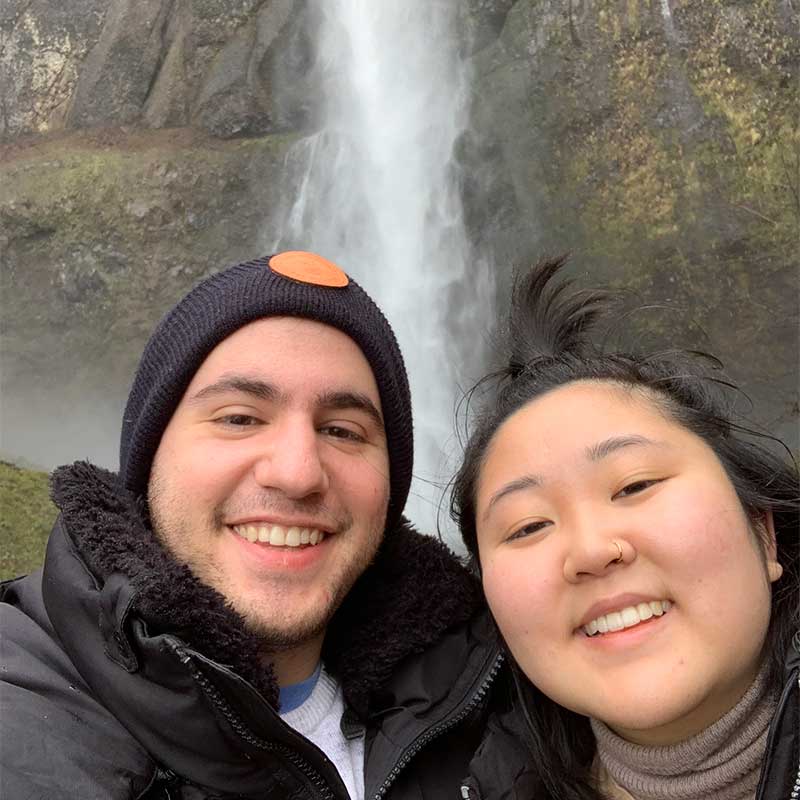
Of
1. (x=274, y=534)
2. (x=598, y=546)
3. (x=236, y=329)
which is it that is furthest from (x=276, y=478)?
(x=598, y=546)

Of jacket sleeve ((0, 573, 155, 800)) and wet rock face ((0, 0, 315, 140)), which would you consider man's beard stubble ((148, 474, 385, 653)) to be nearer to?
jacket sleeve ((0, 573, 155, 800))

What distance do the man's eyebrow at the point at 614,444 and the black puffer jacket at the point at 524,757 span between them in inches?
22.5

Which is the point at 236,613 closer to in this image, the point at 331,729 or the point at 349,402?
the point at 331,729

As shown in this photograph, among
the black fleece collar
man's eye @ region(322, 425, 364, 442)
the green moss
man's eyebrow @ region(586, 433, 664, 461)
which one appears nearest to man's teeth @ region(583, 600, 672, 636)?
man's eyebrow @ region(586, 433, 664, 461)

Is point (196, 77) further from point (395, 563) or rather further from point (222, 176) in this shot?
point (395, 563)

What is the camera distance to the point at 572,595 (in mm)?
1826

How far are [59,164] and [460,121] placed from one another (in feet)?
23.2

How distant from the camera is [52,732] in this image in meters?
1.69

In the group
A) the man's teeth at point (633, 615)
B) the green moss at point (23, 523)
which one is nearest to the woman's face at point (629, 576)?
the man's teeth at point (633, 615)

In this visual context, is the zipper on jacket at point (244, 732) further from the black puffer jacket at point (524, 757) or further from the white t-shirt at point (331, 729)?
the black puffer jacket at point (524, 757)

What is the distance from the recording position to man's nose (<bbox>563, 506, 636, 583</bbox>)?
1784 millimetres

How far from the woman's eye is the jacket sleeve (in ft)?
4.24

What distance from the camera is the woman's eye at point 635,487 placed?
1.91 metres

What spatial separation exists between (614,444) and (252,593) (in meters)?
1.08
